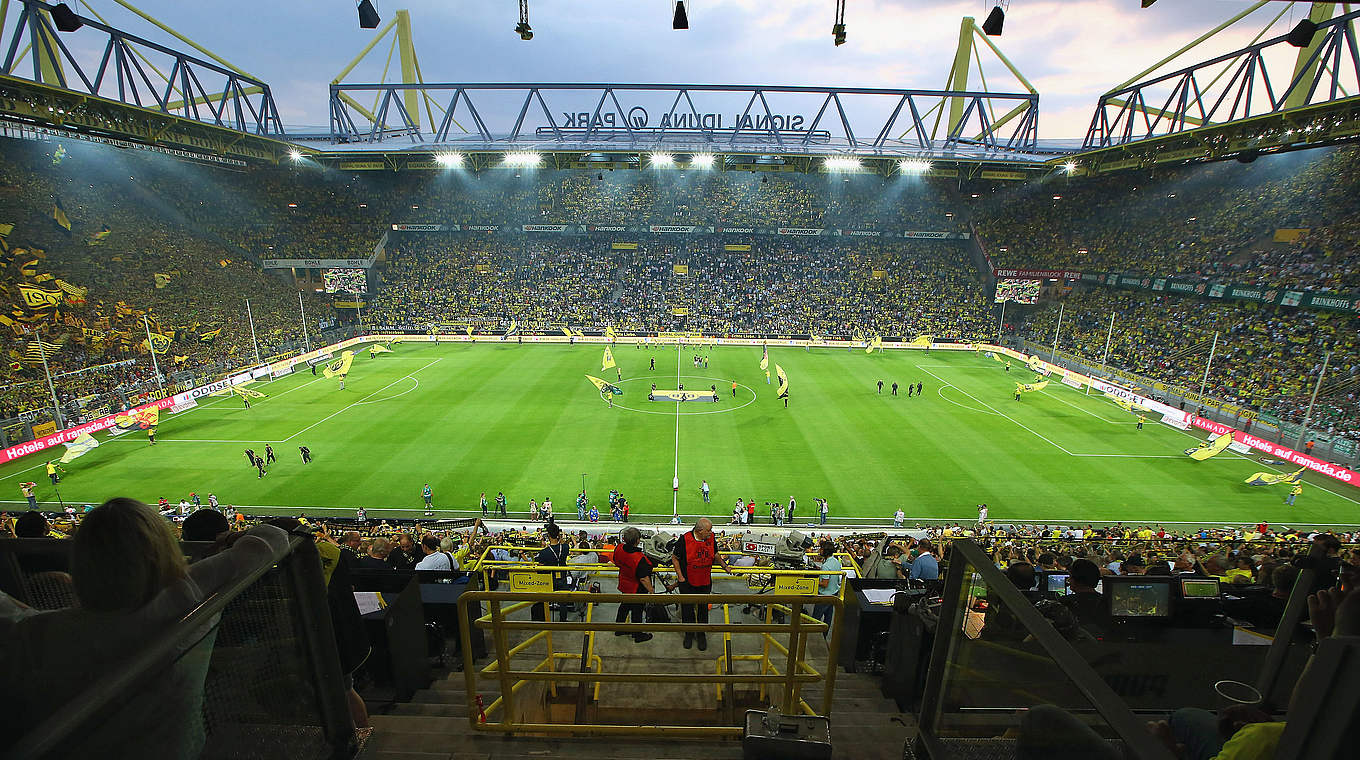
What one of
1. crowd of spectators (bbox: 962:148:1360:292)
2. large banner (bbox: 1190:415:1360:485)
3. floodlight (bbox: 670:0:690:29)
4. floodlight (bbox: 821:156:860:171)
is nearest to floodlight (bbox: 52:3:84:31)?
floodlight (bbox: 670:0:690:29)

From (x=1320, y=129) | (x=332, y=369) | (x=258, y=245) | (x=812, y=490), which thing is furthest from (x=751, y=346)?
(x=258, y=245)

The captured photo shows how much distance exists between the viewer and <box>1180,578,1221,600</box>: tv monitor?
723cm

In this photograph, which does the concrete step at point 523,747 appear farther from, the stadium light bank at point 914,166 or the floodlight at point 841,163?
the stadium light bank at point 914,166

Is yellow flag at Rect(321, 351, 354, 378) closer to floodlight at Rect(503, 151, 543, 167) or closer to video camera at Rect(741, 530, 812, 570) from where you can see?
floodlight at Rect(503, 151, 543, 167)

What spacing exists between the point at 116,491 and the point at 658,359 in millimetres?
33626

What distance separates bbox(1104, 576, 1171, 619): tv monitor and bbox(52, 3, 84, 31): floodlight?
36.6 m

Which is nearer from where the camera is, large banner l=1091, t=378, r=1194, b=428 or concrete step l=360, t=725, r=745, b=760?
concrete step l=360, t=725, r=745, b=760

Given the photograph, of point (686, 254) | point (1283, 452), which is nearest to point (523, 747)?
point (1283, 452)

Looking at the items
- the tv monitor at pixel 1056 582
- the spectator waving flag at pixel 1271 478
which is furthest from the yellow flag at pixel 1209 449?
the tv monitor at pixel 1056 582

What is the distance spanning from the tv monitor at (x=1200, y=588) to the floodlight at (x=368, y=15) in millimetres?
21529

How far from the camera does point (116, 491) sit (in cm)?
2383

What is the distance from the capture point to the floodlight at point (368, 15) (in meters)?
16.1

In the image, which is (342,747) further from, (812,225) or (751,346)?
(812,225)

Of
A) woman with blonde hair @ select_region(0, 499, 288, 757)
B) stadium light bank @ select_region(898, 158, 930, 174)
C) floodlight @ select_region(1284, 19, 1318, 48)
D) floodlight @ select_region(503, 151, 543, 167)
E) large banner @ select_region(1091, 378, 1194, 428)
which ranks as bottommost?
large banner @ select_region(1091, 378, 1194, 428)
